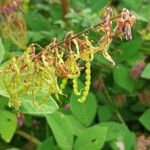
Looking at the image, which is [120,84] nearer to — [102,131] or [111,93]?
[111,93]

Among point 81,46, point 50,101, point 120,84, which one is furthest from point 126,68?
point 81,46

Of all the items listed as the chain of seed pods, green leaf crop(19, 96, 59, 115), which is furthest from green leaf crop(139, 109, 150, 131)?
the chain of seed pods

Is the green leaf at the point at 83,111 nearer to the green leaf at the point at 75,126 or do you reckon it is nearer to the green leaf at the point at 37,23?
the green leaf at the point at 75,126

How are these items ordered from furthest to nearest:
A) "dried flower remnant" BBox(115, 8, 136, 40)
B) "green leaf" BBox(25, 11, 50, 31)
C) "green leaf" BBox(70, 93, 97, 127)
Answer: "green leaf" BBox(25, 11, 50, 31)
"green leaf" BBox(70, 93, 97, 127)
"dried flower remnant" BBox(115, 8, 136, 40)

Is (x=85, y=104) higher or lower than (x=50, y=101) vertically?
lower

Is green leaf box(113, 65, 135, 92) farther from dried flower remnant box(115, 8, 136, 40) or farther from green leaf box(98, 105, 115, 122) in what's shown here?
dried flower remnant box(115, 8, 136, 40)

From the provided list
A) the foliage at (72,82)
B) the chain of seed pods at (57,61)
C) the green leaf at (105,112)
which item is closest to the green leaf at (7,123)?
the foliage at (72,82)
